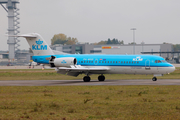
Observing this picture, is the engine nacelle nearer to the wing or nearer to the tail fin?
the wing

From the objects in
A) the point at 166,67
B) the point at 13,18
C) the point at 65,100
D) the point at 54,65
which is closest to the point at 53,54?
the point at 54,65

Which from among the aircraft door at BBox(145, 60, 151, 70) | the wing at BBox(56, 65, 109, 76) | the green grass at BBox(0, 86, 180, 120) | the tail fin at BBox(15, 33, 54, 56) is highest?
the tail fin at BBox(15, 33, 54, 56)

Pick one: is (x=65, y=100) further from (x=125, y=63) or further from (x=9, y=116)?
(x=125, y=63)

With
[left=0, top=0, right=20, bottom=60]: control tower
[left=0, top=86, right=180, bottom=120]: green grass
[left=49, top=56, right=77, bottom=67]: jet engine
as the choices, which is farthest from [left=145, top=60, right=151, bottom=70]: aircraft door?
[left=0, top=0, right=20, bottom=60]: control tower

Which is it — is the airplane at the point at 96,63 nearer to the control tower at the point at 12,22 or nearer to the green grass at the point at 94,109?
the green grass at the point at 94,109

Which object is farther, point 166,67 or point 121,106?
point 166,67

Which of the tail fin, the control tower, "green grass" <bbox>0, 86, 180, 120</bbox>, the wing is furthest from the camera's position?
the control tower

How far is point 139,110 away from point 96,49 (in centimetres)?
14226

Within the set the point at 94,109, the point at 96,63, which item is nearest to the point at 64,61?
the point at 96,63

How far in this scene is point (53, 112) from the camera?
1426 centimetres

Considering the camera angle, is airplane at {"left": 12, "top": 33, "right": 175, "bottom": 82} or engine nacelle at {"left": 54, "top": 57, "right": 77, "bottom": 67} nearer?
airplane at {"left": 12, "top": 33, "right": 175, "bottom": 82}

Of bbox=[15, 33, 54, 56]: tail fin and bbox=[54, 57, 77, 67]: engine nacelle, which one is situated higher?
bbox=[15, 33, 54, 56]: tail fin

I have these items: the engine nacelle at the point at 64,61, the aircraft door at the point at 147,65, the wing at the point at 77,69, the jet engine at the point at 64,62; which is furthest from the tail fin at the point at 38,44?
the aircraft door at the point at 147,65

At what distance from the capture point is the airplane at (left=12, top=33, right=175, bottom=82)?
35.1 metres
